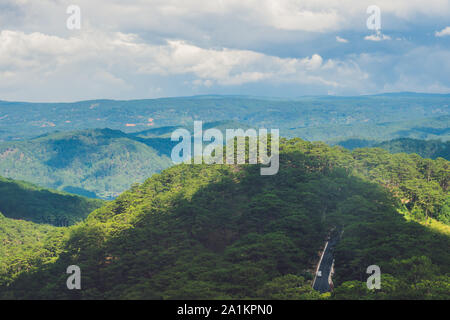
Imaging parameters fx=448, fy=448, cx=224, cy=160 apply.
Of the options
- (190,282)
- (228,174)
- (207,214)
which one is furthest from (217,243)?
(228,174)

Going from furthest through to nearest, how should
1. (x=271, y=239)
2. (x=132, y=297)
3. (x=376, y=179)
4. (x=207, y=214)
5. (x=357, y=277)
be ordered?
(x=376, y=179), (x=207, y=214), (x=271, y=239), (x=357, y=277), (x=132, y=297)

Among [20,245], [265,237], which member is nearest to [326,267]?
[265,237]

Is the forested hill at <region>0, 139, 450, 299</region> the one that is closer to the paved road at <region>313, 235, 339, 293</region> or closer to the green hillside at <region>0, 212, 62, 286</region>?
the green hillside at <region>0, 212, 62, 286</region>

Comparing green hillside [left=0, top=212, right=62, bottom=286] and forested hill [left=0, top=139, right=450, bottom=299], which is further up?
forested hill [left=0, top=139, right=450, bottom=299]

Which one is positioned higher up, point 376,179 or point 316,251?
point 376,179

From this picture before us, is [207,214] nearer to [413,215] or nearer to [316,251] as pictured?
[316,251]

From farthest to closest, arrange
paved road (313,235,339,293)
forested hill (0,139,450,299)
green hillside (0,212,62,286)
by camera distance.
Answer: green hillside (0,212,62,286) → paved road (313,235,339,293) → forested hill (0,139,450,299)

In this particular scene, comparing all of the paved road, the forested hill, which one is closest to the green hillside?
the forested hill
